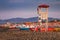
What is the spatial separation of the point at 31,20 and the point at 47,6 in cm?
82

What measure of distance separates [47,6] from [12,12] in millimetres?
1394

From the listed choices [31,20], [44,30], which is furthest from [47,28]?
[31,20]

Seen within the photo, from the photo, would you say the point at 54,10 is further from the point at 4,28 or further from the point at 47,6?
the point at 4,28

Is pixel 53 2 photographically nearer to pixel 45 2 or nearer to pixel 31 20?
pixel 45 2

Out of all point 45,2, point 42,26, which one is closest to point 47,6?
point 45,2

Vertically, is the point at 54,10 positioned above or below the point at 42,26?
above

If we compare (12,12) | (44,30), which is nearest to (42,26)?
(44,30)

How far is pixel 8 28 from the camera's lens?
8.05 m

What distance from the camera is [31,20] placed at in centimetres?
793

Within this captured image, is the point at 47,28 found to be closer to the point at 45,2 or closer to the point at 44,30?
the point at 44,30

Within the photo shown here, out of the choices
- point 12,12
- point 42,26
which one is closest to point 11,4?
point 12,12

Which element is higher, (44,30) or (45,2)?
(45,2)

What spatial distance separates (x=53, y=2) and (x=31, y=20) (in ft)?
3.76

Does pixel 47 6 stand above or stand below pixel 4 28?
above
